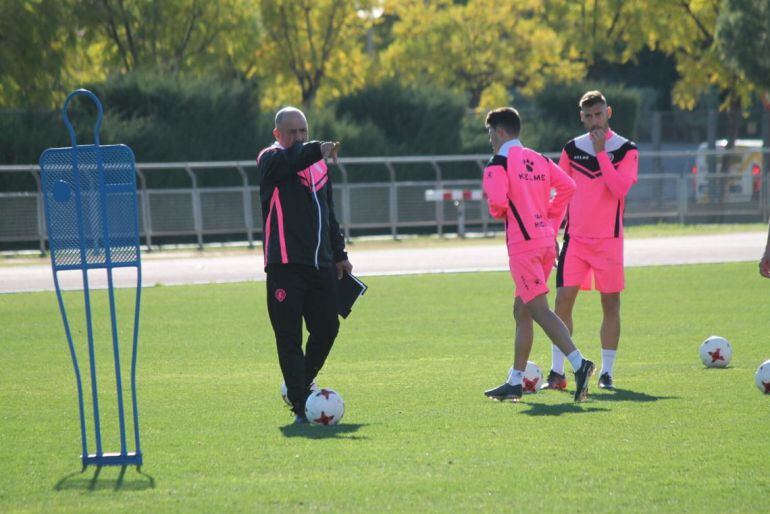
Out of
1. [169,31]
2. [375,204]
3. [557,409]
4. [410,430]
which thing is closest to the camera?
[410,430]

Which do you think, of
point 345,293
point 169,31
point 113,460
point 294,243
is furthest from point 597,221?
point 169,31

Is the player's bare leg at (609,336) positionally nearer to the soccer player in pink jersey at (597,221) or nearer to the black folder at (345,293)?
the soccer player in pink jersey at (597,221)

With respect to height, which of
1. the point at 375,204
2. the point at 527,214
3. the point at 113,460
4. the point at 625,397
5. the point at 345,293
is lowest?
the point at 375,204

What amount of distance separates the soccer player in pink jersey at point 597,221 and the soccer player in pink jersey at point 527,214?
0.58m

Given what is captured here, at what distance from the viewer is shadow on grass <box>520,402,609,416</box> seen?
805 centimetres

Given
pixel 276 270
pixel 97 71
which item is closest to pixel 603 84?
pixel 97 71

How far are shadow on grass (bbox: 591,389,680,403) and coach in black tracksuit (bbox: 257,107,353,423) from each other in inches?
80.4

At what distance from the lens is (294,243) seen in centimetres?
795

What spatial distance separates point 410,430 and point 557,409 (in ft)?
3.83

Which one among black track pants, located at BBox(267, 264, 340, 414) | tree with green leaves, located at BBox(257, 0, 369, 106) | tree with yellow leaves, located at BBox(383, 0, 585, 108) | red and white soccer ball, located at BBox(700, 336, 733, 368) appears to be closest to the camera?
black track pants, located at BBox(267, 264, 340, 414)

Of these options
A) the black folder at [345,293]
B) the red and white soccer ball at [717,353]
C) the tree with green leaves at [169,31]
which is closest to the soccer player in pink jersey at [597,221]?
the red and white soccer ball at [717,353]

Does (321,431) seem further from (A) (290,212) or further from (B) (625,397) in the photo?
(B) (625,397)

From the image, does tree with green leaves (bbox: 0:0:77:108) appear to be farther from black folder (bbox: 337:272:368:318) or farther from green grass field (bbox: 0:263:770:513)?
black folder (bbox: 337:272:368:318)

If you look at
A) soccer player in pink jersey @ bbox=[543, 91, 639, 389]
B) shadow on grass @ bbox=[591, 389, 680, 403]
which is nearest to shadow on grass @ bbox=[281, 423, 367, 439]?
shadow on grass @ bbox=[591, 389, 680, 403]
